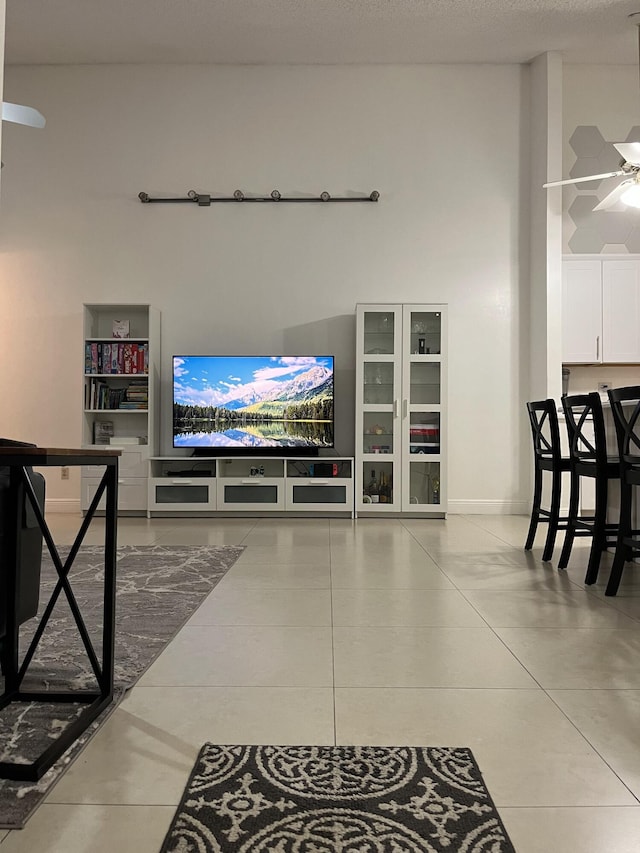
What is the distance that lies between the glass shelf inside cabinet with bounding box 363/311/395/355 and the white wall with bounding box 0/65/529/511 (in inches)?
16.0

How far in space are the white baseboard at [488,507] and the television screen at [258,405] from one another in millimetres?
1297

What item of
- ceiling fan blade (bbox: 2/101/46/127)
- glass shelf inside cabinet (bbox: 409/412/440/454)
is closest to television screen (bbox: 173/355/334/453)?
glass shelf inside cabinet (bbox: 409/412/440/454)

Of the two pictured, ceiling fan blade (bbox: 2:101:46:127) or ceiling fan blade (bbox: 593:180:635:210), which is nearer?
ceiling fan blade (bbox: 2:101:46:127)

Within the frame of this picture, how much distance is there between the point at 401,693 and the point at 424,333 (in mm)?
4225

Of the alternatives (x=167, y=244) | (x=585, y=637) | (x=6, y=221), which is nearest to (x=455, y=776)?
(x=585, y=637)

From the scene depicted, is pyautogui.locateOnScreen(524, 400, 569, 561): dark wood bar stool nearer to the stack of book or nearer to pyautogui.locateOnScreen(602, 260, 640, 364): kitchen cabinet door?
pyautogui.locateOnScreen(602, 260, 640, 364): kitchen cabinet door

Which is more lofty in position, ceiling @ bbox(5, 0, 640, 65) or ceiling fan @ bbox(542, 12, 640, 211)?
ceiling @ bbox(5, 0, 640, 65)

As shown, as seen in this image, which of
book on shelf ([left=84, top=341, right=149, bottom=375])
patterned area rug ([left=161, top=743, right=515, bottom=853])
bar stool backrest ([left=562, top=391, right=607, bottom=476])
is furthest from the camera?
book on shelf ([left=84, top=341, right=149, bottom=375])

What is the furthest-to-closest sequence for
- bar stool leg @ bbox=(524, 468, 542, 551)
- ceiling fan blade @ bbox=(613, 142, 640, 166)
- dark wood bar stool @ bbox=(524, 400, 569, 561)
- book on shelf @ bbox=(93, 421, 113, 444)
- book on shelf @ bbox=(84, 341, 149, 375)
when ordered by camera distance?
book on shelf @ bbox=(93, 421, 113, 444) → book on shelf @ bbox=(84, 341, 149, 375) → bar stool leg @ bbox=(524, 468, 542, 551) → ceiling fan blade @ bbox=(613, 142, 640, 166) → dark wood bar stool @ bbox=(524, 400, 569, 561)

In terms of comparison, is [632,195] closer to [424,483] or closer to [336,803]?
[424,483]

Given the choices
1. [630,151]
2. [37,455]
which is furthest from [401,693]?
[630,151]

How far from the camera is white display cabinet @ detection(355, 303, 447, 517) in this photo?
5.62 m

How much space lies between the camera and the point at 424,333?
5652mm

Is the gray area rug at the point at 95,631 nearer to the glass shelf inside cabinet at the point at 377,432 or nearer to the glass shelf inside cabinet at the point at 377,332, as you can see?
the glass shelf inside cabinet at the point at 377,432
